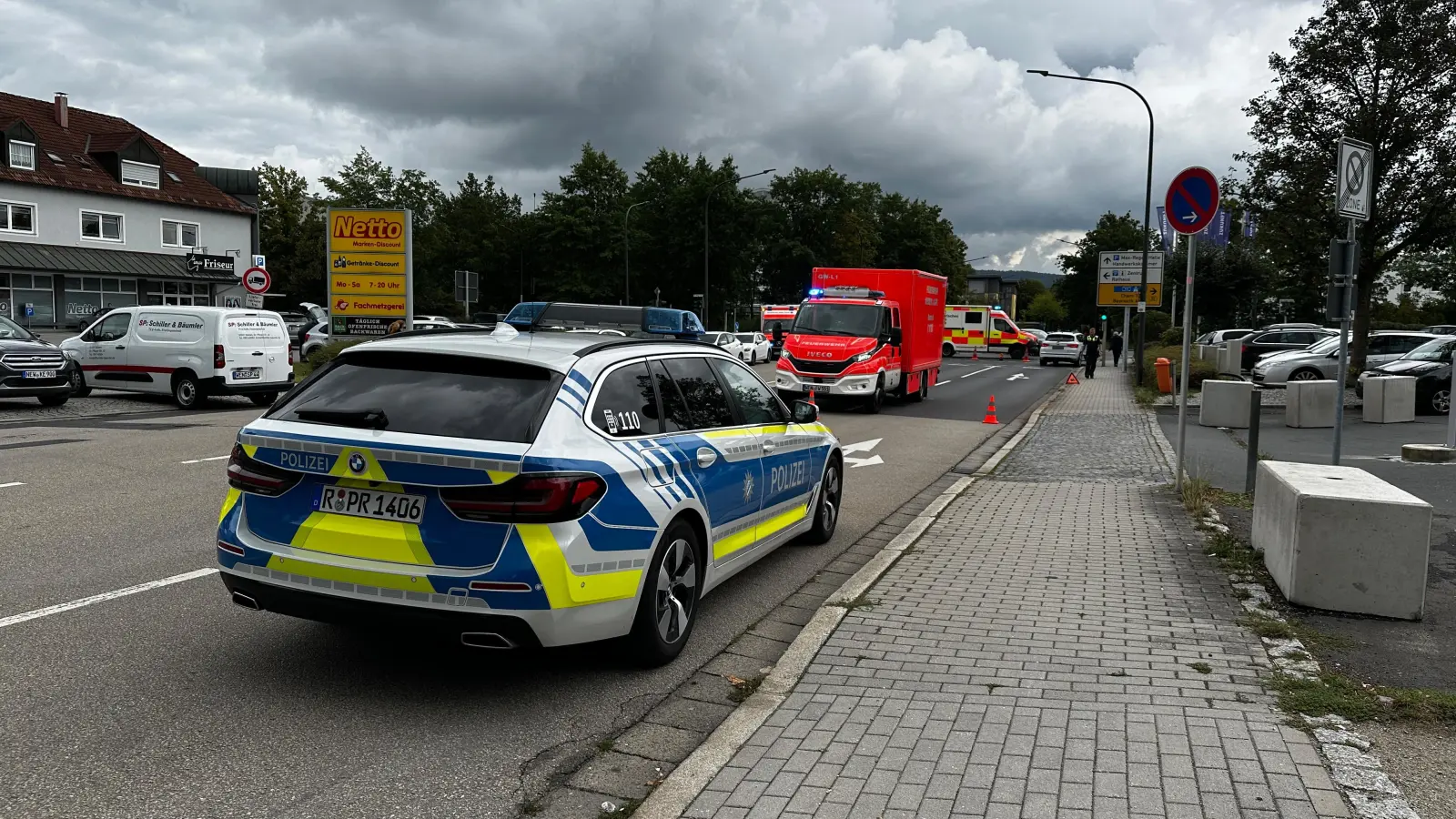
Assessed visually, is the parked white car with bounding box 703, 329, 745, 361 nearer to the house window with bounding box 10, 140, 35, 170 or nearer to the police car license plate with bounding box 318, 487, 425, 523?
the house window with bounding box 10, 140, 35, 170

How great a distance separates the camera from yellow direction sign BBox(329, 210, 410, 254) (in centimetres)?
2619

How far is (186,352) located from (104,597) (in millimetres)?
14339

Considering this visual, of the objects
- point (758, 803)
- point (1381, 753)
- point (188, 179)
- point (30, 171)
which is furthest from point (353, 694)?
point (188, 179)

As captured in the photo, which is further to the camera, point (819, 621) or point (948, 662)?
point (819, 621)

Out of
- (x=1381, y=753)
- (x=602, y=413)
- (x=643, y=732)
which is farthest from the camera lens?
(x=602, y=413)

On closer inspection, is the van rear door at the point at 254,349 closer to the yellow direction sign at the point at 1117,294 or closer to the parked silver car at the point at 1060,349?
the yellow direction sign at the point at 1117,294

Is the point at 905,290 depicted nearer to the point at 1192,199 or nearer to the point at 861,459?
the point at 861,459

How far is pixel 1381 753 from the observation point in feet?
12.9

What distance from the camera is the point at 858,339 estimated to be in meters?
21.2

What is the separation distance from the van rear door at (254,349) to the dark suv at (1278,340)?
26963mm

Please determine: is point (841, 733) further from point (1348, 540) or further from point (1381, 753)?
point (1348, 540)

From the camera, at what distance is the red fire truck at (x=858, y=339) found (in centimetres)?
2103

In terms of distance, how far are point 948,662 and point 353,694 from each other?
266cm

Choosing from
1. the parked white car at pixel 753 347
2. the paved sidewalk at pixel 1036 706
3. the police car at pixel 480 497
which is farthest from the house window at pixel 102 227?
the police car at pixel 480 497
